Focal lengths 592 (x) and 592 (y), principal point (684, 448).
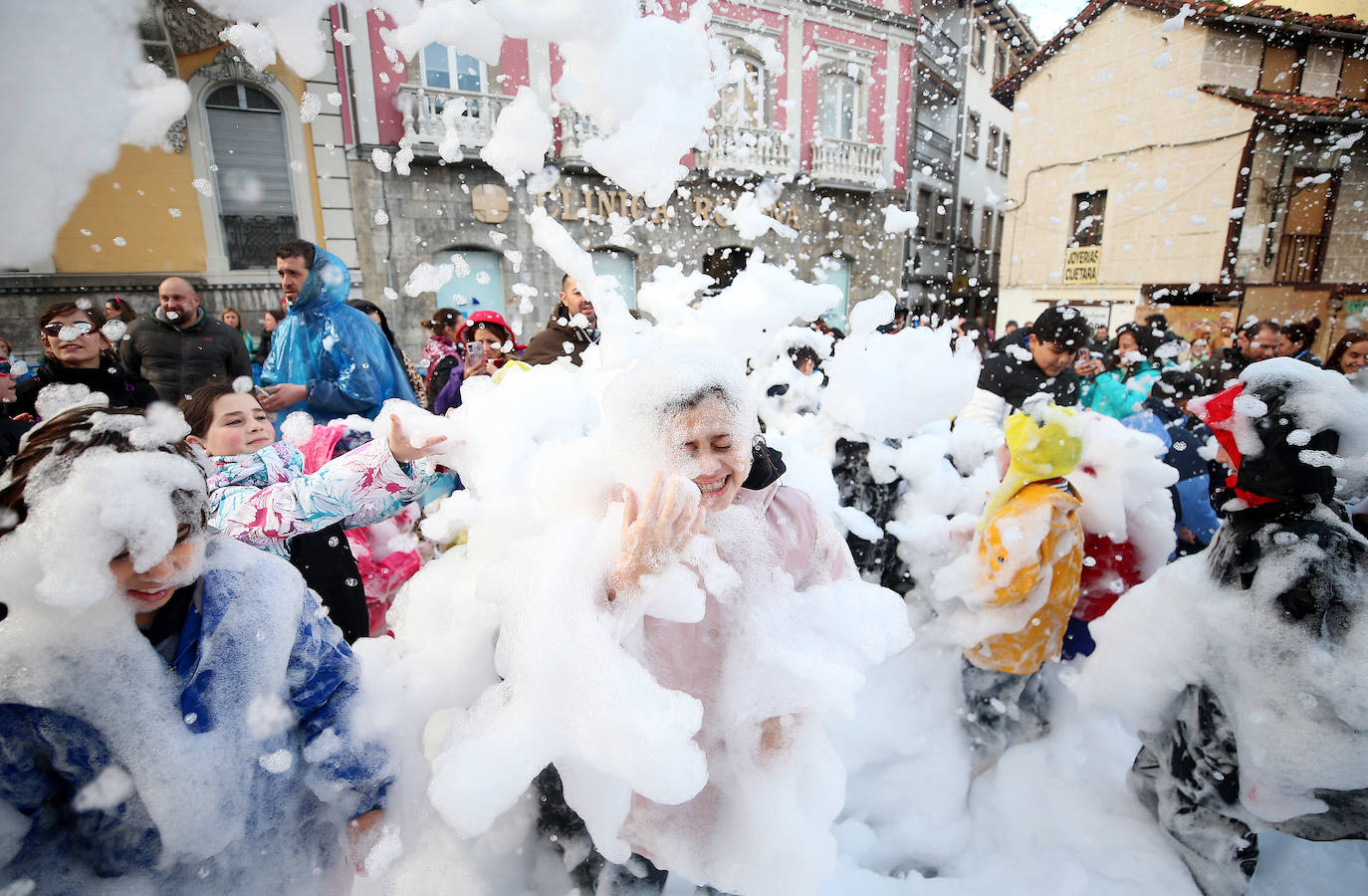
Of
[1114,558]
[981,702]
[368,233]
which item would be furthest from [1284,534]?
[368,233]

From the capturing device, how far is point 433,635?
5.62ft

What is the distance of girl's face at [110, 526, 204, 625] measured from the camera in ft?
3.05

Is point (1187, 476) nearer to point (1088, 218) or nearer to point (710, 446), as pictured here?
point (710, 446)

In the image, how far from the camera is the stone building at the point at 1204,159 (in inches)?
389

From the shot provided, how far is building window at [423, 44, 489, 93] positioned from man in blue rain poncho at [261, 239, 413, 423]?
7.81 meters

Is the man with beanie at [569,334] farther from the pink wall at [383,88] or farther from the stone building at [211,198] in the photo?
the pink wall at [383,88]

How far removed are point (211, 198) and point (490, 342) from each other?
21.8ft

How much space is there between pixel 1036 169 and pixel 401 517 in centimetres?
1551

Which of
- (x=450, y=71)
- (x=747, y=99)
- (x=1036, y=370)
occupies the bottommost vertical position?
(x=1036, y=370)

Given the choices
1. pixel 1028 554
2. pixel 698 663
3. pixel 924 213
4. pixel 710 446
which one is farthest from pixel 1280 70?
pixel 698 663

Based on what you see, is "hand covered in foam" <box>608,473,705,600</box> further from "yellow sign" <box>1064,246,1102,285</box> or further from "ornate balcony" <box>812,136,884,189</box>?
"yellow sign" <box>1064,246,1102,285</box>

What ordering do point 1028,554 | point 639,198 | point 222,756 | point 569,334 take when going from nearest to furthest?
1. point 222,756
2. point 1028,554
3. point 569,334
4. point 639,198

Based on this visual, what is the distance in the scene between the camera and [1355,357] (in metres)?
3.31

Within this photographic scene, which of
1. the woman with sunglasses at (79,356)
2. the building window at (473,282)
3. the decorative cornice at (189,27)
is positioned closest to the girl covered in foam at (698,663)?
the woman with sunglasses at (79,356)
